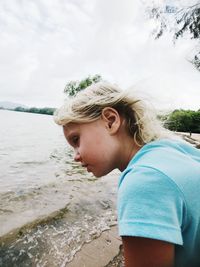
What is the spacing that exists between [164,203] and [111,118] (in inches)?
29.1

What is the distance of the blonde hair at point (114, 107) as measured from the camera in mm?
1527

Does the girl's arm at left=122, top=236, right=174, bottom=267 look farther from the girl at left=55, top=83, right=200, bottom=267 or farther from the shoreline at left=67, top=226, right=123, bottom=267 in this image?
the shoreline at left=67, top=226, right=123, bottom=267

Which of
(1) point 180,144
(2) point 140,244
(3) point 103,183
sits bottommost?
(3) point 103,183

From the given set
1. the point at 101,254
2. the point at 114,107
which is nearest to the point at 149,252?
the point at 114,107

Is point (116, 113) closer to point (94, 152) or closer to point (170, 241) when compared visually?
point (94, 152)

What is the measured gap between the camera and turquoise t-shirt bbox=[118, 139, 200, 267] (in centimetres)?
91

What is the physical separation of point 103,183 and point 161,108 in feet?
22.2

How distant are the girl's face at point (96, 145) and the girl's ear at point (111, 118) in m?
0.02

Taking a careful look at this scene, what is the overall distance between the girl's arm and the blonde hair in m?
0.75

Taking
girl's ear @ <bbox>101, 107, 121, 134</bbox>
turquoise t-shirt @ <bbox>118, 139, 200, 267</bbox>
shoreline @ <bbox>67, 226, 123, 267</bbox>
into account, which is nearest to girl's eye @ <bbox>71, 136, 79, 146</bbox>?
girl's ear @ <bbox>101, 107, 121, 134</bbox>

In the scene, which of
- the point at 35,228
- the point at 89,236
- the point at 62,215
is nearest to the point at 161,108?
the point at 89,236

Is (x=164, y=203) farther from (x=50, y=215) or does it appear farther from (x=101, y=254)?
(x=50, y=215)

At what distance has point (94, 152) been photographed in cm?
154

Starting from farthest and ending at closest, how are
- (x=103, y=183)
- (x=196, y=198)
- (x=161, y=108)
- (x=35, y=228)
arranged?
(x=103, y=183) → (x=35, y=228) → (x=161, y=108) → (x=196, y=198)
